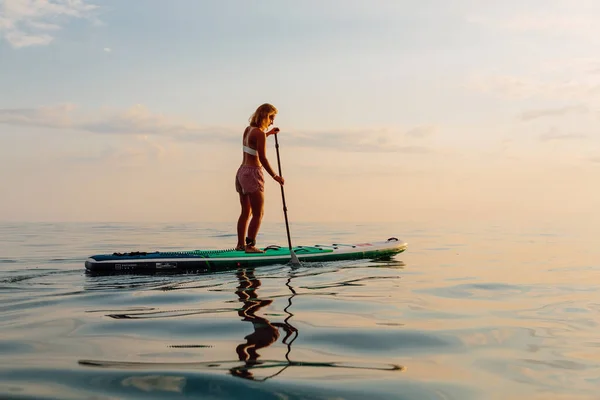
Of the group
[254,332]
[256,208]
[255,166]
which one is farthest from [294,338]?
[255,166]

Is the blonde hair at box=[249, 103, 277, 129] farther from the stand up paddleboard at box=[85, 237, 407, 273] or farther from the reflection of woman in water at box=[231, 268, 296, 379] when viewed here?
the reflection of woman in water at box=[231, 268, 296, 379]

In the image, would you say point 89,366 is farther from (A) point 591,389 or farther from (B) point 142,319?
(A) point 591,389

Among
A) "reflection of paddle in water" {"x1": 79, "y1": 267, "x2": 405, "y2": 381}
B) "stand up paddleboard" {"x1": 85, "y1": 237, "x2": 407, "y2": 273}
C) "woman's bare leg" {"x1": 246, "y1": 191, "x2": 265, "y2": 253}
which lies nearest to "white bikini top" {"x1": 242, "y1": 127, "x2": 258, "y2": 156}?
"woman's bare leg" {"x1": 246, "y1": 191, "x2": 265, "y2": 253}

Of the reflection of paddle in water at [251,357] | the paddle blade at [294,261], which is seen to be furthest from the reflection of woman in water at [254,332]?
the paddle blade at [294,261]

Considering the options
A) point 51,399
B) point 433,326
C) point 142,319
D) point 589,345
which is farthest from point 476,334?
point 51,399

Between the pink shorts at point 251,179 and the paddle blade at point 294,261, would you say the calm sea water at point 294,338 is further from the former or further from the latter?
the pink shorts at point 251,179

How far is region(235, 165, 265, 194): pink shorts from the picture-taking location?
9.29 metres

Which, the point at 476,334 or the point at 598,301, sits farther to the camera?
the point at 598,301

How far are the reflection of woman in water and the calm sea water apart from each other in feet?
0.05

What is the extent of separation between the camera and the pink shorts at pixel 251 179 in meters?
9.29

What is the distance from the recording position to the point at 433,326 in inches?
186

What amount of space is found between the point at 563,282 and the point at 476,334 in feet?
15.1

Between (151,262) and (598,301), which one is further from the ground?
(151,262)

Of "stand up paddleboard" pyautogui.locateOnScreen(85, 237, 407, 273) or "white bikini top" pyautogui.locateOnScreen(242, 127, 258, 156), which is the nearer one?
"stand up paddleboard" pyautogui.locateOnScreen(85, 237, 407, 273)
